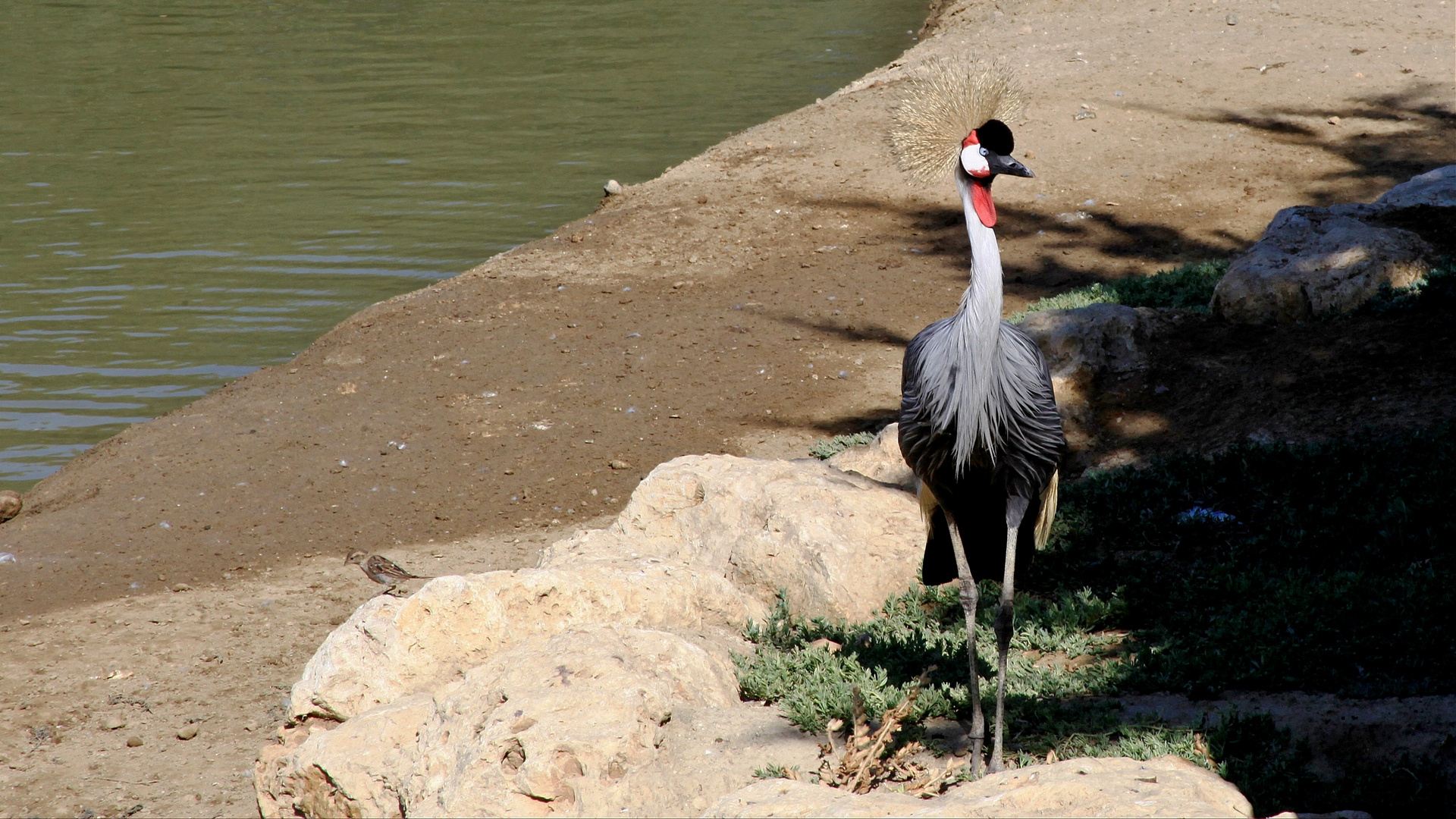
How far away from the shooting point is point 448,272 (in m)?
12.4

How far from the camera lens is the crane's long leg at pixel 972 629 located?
13.1 ft

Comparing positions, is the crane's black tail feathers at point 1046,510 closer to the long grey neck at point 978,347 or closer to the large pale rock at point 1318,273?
the long grey neck at point 978,347

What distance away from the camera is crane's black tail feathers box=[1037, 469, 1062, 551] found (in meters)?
4.70

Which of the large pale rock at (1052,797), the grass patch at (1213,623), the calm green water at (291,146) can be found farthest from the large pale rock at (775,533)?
the calm green water at (291,146)

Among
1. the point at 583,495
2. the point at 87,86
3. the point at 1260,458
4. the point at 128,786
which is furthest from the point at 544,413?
the point at 87,86

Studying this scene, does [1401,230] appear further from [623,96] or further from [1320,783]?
[623,96]

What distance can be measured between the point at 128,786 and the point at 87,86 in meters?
17.0

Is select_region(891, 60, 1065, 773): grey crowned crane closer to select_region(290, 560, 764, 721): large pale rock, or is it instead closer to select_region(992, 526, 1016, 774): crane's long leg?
select_region(992, 526, 1016, 774): crane's long leg

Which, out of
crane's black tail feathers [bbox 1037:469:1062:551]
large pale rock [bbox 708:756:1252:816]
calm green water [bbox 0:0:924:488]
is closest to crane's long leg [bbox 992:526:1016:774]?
crane's black tail feathers [bbox 1037:469:1062:551]

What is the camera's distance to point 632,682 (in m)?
4.08

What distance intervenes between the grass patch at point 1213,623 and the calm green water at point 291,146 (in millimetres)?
6987

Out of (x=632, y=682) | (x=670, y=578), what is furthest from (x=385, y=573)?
(x=632, y=682)

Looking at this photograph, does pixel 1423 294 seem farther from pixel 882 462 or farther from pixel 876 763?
pixel 876 763

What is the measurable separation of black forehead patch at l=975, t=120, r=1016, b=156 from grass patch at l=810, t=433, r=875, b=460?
3.29 metres
